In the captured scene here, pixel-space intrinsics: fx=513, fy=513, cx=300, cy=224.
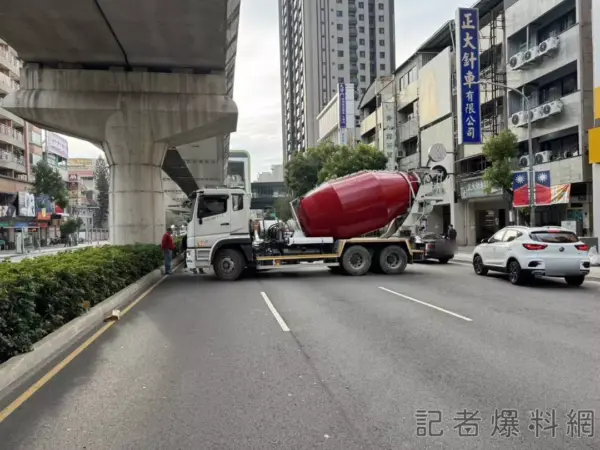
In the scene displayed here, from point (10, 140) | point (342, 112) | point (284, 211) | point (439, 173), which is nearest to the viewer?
point (439, 173)

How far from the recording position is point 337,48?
11206 cm

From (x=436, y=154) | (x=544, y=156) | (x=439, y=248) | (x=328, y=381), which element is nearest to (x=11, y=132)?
(x=439, y=248)

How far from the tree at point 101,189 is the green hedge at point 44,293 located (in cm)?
10600

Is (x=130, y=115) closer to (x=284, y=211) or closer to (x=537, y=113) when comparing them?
(x=284, y=211)

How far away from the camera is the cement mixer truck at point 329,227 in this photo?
16.3m

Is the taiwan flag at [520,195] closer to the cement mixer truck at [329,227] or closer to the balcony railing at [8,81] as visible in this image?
the cement mixer truck at [329,227]

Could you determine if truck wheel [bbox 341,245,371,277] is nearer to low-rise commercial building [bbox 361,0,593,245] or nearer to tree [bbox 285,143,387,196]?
low-rise commercial building [bbox 361,0,593,245]

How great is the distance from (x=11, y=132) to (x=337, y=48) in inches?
2851

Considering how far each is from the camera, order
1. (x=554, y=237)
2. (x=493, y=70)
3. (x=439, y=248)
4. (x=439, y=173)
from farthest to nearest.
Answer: (x=493, y=70) < (x=439, y=248) < (x=439, y=173) < (x=554, y=237)

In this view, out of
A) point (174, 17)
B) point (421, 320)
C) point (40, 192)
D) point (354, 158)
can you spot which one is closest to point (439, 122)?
point (354, 158)

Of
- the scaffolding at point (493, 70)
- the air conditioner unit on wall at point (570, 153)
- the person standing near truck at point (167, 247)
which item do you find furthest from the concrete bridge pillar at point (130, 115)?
the scaffolding at point (493, 70)

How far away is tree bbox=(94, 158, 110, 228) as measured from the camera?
365 feet

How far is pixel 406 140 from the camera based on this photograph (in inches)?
1793

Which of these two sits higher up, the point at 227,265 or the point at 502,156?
the point at 502,156
